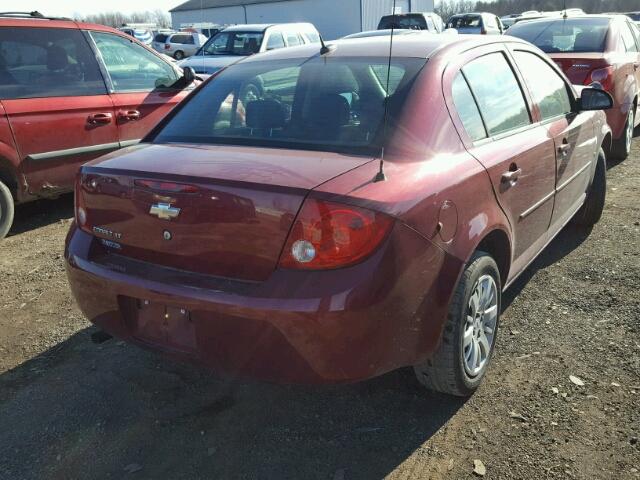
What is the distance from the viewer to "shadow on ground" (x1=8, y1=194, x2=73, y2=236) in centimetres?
557

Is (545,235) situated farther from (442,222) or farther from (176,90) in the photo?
(176,90)

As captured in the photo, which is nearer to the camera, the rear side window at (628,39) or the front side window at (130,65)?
the front side window at (130,65)

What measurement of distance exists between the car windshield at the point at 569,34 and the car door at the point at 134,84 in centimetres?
455

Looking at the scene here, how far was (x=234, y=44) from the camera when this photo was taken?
41.1 feet

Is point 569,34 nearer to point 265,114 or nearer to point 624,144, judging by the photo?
point 624,144

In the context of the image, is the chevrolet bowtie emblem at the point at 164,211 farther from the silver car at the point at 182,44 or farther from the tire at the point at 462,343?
the silver car at the point at 182,44

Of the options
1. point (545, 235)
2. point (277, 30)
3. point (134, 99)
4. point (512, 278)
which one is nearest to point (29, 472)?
point (512, 278)

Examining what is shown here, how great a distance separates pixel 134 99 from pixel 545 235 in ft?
13.5

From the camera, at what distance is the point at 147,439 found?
262 cm

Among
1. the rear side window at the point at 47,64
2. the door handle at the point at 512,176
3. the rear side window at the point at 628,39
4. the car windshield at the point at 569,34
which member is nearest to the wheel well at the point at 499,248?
the door handle at the point at 512,176

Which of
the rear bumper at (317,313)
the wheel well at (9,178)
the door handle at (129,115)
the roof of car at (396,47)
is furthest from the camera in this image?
the door handle at (129,115)

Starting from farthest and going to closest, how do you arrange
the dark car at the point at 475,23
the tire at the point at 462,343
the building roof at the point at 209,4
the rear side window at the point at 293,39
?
1. the building roof at the point at 209,4
2. the dark car at the point at 475,23
3. the rear side window at the point at 293,39
4. the tire at the point at 462,343

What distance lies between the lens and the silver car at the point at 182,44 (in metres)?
28.3

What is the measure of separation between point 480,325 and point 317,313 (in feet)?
3.65
